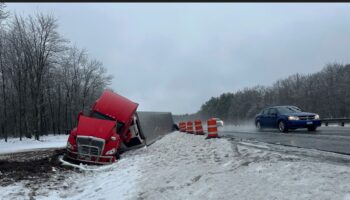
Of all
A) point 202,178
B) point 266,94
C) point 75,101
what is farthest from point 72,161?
point 266,94

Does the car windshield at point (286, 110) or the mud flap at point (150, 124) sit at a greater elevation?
the car windshield at point (286, 110)

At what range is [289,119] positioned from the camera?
65.1ft

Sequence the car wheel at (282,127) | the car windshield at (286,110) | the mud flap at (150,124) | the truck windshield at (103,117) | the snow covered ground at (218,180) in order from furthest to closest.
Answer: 1. the car windshield at (286,110)
2. the mud flap at (150,124)
3. the car wheel at (282,127)
4. the truck windshield at (103,117)
5. the snow covered ground at (218,180)

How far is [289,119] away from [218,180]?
1357cm

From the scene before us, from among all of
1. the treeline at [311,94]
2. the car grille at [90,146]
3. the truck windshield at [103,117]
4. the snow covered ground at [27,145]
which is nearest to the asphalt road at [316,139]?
the truck windshield at [103,117]

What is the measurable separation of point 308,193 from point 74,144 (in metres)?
11.9

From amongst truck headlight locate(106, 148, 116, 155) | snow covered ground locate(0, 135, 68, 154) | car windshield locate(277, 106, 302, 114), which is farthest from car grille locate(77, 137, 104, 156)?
snow covered ground locate(0, 135, 68, 154)

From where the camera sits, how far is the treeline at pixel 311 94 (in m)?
76.2

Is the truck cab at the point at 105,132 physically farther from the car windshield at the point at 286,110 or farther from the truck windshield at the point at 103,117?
the car windshield at the point at 286,110

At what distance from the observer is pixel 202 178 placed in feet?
26.0

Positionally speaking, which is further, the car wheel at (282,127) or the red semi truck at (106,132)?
the car wheel at (282,127)

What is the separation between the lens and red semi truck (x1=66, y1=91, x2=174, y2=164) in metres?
15.0

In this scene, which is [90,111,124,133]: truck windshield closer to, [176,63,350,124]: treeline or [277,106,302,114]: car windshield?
[277,106,302,114]: car windshield

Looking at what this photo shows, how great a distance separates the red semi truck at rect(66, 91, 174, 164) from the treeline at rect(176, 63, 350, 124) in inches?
2587
